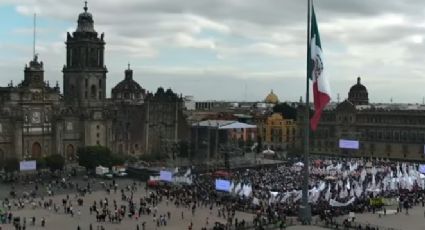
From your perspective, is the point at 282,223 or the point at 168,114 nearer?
the point at 282,223

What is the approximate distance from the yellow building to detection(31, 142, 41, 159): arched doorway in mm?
50363

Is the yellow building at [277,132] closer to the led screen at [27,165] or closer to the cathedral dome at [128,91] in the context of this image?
the cathedral dome at [128,91]

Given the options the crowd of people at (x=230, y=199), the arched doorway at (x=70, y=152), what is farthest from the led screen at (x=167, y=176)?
the arched doorway at (x=70, y=152)

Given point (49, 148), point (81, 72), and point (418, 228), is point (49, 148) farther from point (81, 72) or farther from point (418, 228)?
point (418, 228)

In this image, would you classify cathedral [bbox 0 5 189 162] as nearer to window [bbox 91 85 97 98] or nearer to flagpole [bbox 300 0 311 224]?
window [bbox 91 85 97 98]

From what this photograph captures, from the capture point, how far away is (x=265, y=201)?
52.5m

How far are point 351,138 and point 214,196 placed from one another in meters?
57.4

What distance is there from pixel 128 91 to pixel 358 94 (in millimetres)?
46348

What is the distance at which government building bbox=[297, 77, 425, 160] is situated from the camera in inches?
4122

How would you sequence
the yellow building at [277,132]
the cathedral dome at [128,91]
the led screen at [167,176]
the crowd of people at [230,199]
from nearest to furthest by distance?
the crowd of people at [230,199] → the led screen at [167,176] → the cathedral dome at [128,91] → the yellow building at [277,132]

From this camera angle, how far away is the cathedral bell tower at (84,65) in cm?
9262

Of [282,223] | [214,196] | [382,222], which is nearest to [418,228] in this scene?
[382,222]

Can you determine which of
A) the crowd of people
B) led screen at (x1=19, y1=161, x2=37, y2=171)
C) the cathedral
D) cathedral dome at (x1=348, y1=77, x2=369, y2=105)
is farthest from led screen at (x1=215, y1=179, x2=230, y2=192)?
cathedral dome at (x1=348, y1=77, x2=369, y2=105)

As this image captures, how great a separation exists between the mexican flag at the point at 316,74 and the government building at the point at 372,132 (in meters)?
62.9
